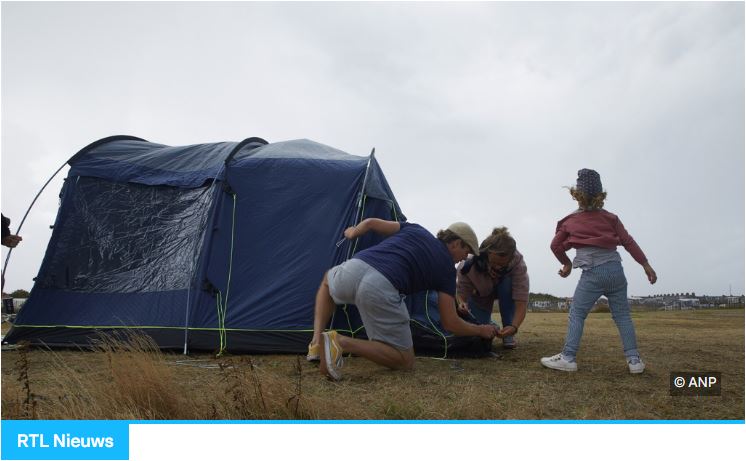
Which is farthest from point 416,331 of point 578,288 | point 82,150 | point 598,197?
point 82,150

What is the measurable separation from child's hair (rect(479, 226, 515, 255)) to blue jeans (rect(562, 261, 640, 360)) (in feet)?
2.81

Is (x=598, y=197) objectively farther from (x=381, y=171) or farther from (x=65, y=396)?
(x=65, y=396)

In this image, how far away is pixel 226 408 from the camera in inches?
108

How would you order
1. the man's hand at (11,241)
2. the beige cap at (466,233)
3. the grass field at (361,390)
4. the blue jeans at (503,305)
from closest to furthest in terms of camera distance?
the grass field at (361,390), the beige cap at (466,233), the blue jeans at (503,305), the man's hand at (11,241)

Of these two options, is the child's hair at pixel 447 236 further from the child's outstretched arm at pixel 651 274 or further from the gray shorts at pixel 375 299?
the child's outstretched arm at pixel 651 274

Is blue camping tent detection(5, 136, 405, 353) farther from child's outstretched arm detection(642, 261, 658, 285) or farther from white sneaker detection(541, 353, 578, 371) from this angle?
child's outstretched arm detection(642, 261, 658, 285)

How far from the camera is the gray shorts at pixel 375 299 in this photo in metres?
3.76

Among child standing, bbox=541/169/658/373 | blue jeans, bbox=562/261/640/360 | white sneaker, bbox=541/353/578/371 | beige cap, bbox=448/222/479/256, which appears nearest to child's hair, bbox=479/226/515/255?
beige cap, bbox=448/222/479/256

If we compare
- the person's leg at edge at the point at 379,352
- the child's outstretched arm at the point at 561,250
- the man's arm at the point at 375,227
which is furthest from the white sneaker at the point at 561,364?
the man's arm at the point at 375,227

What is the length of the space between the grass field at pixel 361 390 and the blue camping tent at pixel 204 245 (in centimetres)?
48

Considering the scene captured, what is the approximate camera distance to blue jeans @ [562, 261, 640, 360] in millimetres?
3893

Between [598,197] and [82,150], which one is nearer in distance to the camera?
[598,197]

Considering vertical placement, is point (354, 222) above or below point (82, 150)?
below

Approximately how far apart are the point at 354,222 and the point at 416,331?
1136 millimetres
